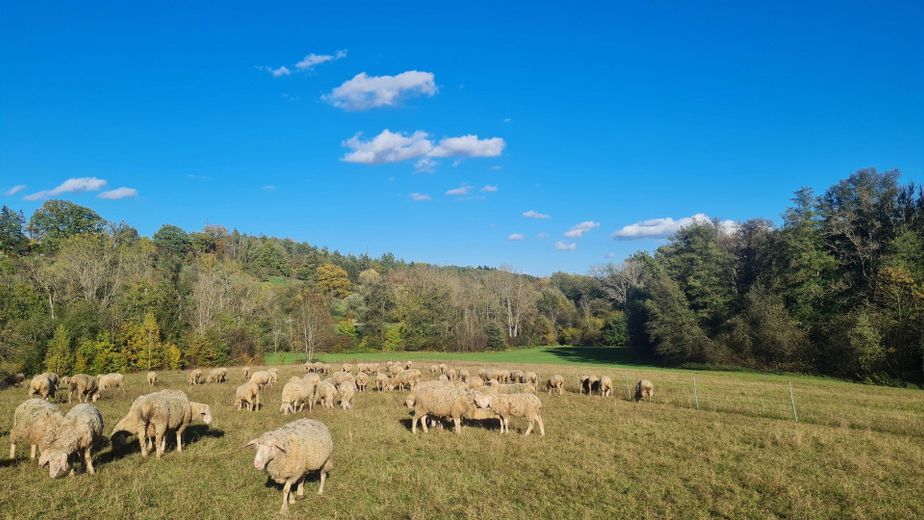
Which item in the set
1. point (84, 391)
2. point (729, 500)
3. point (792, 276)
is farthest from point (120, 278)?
point (792, 276)

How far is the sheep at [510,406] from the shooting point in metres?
17.4

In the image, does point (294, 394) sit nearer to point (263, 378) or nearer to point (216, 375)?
point (263, 378)

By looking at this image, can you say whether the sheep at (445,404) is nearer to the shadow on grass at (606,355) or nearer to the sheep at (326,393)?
the sheep at (326,393)

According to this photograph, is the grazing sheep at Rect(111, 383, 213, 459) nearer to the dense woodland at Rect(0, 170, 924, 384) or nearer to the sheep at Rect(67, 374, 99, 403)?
the sheep at Rect(67, 374, 99, 403)

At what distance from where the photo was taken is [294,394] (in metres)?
21.4

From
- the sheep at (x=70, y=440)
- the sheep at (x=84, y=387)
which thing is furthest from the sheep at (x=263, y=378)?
the sheep at (x=70, y=440)

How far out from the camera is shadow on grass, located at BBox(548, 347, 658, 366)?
67.1 meters

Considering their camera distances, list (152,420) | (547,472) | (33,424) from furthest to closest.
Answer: (152,420) → (547,472) → (33,424)

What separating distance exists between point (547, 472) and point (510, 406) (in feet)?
15.6

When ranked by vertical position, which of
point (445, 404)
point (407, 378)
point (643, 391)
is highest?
point (445, 404)

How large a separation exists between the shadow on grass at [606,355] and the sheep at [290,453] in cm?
5996

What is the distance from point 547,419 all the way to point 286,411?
11.9m

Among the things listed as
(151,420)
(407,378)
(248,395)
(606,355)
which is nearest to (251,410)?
(248,395)

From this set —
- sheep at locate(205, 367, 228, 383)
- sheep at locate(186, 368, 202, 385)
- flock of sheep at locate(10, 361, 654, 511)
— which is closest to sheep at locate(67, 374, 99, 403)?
flock of sheep at locate(10, 361, 654, 511)
